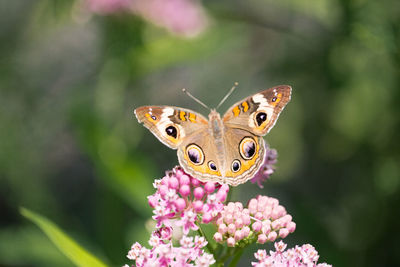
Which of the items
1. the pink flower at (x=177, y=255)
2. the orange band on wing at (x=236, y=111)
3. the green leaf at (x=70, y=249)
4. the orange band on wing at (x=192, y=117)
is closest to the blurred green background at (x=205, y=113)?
the orange band on wing at (x=192, y=117)

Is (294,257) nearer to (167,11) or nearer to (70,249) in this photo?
(70,249)

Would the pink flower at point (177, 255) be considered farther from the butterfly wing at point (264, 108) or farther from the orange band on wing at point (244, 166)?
the butterfly wing at point (264, 108)

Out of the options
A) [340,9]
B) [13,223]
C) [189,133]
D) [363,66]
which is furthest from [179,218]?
[13,223]

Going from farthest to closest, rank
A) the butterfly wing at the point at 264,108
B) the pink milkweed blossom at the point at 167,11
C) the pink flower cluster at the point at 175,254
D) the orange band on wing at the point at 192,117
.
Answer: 1. the pink milkweed blossom at the point at 167,11
2. the orange band on wing at the point at 192,117
3. the butterfly wing at the point at 264,108
4. the pink flower cluster at the point at 175,254

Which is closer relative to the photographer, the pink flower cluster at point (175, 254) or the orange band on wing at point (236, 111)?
the pink flower cluster at point (175, 254)

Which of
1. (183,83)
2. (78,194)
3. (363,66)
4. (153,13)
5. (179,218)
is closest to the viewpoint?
(179,218)

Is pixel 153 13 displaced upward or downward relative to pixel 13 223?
upward

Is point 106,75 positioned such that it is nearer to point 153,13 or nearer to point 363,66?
point 153,13
